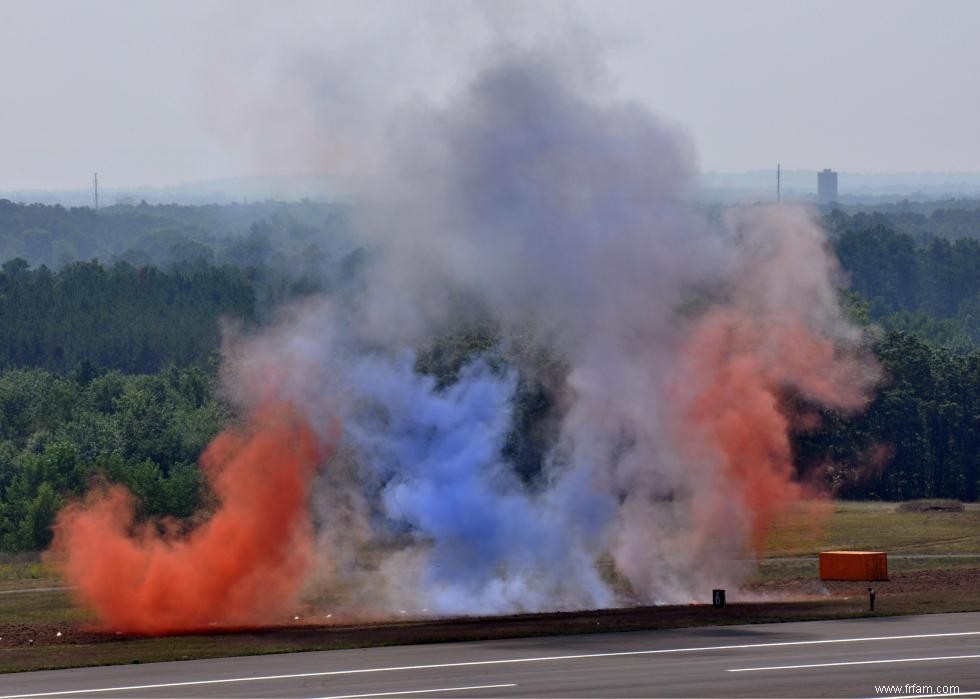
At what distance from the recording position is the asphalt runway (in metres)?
47.8

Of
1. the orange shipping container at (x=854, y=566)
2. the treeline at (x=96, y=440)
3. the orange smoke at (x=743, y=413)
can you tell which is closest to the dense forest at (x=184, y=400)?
the treeline at (x=96, y=440)

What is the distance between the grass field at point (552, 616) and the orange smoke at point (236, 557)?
1.95 metres

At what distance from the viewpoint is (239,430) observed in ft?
229

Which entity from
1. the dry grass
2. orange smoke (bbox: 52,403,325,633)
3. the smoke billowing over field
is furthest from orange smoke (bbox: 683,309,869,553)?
orange smoke (bbox: 52,403,325,633)

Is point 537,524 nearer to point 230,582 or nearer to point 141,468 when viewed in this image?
point 230,582

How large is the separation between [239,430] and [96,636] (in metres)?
11.4

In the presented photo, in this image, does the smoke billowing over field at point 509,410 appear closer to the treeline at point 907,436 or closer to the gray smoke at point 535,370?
the gray smoke at point 535,370

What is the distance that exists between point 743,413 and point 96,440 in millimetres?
→ 64746

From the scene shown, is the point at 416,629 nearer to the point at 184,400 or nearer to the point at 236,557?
the point at 236,557

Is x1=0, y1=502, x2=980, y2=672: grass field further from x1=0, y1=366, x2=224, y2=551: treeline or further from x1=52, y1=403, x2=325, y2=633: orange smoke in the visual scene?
x1=0, y1=366, x2=224, y2=551: treeline

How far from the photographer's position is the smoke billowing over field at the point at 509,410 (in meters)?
63.9

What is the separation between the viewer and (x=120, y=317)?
178750 millimetres

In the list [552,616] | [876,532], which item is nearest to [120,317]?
[876,532]

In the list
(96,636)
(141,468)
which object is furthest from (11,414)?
(96,636)
